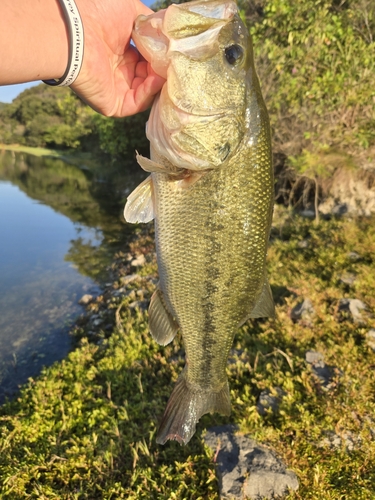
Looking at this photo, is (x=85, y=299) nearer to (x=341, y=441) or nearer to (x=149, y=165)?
(x=341, y=441)

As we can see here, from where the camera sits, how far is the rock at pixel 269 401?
3.49 meters

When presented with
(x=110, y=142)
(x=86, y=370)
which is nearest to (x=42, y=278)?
(x=86, y=370)

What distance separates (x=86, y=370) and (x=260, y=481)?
8.07 ft

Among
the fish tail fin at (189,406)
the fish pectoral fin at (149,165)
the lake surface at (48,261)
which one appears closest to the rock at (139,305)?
the lake surface at (48,261)

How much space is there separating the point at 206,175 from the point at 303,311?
3.48m

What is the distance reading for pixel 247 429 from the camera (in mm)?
3271

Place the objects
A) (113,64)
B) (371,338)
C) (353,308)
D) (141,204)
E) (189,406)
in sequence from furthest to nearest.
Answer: (353,308)
(371,338)
(189,406)
(113,64)
(141,204)

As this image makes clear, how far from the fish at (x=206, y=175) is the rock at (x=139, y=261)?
6279 mm

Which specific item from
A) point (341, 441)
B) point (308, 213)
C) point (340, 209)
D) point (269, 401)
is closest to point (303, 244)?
point (308, 213)

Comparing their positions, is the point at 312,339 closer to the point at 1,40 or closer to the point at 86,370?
the point at 86,370

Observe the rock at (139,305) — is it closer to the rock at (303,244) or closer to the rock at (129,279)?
the rock at (129,279)

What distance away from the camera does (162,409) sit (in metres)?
3.78

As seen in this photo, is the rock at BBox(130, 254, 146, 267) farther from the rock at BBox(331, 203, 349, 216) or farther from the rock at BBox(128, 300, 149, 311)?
the rock at BBox(331, 203, 349, 216)

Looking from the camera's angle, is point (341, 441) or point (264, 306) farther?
point (341, 441)
